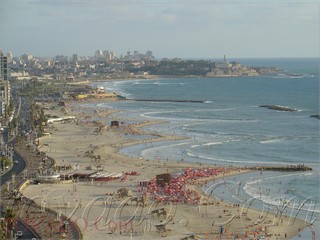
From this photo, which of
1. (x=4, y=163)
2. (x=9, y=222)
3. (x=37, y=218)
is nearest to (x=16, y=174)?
(x=4, y=163)

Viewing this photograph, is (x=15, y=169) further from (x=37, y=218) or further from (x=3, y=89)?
(x=3, y=89)

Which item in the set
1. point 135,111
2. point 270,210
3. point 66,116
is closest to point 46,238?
point 270,210

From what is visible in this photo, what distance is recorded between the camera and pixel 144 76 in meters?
183

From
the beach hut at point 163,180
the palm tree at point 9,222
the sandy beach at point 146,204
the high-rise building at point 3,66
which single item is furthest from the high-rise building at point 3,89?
the palm tree at point 9,222

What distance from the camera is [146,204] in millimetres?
27984

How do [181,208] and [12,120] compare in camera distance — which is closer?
[181,208]

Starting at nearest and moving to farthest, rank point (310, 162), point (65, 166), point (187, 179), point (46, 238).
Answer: point (46, 238), point (187, 179), point (65, 166), point (310, 162)

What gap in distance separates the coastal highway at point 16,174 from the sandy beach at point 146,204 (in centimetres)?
177

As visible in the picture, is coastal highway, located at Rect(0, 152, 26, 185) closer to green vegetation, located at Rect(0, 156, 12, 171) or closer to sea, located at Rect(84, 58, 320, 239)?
green vegetation, located at Rect(0, 156, 12, 171)

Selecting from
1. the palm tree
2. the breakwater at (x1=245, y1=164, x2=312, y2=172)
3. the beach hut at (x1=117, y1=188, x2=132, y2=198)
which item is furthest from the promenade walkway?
the breakwater at (x1=245, y1=164, x2=312, y2=172)

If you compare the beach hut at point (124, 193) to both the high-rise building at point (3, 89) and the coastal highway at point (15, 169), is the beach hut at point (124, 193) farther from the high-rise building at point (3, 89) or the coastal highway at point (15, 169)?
the high-rise building at point (3, 89)

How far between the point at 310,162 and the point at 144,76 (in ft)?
474

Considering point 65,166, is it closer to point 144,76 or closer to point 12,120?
point 12,120

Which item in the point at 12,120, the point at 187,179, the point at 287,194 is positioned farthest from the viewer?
the point at 12,120
